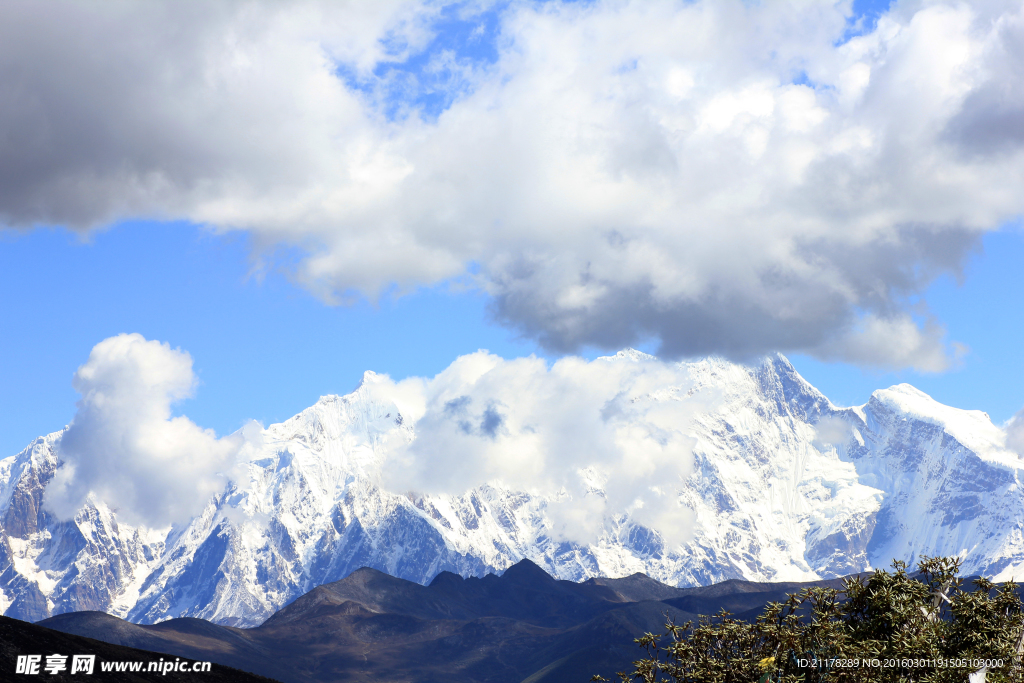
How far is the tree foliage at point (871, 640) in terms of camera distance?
4991 centimetres

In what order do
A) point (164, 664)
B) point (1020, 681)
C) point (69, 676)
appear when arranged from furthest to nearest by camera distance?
point (164, 664) → point (69, 676) → point (1020, 681)

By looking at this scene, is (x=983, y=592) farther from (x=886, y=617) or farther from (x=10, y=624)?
(x=10, y=624)

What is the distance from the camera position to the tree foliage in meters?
49.9

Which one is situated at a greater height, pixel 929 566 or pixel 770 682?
pixel 929 566

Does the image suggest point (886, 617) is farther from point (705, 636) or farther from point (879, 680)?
point (705, 636)

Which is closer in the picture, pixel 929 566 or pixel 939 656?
pixel 939 656

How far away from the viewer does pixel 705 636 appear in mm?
54469

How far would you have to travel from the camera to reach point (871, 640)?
52.0 m

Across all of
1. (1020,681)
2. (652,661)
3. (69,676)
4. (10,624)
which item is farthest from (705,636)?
(10,624)

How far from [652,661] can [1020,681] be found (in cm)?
1829

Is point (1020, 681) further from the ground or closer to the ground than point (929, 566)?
closer to the ground

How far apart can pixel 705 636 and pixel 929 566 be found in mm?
13954

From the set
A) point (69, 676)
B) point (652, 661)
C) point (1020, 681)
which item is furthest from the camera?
point (69, 676)

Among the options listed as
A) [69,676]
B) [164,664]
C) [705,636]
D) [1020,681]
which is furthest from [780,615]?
[164,664]
